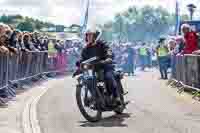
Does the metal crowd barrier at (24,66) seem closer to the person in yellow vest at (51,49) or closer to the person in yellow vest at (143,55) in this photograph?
the person in yellow vest at (51,49)

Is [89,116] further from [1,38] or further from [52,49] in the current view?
[52,49]

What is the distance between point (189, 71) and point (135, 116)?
5.90 meters

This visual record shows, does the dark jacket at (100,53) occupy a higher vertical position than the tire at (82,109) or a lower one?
higher

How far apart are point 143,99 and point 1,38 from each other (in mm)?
4046

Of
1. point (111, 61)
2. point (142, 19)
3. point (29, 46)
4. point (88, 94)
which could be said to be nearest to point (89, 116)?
point (88, 94)

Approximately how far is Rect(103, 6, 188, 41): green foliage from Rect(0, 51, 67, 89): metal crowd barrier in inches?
2967

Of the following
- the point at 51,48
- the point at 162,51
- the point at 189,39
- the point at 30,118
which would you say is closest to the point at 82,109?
the point at 30,118

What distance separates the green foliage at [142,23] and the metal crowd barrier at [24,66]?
75.4 meters

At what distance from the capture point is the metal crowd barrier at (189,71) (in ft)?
56.7

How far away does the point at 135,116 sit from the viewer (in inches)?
512

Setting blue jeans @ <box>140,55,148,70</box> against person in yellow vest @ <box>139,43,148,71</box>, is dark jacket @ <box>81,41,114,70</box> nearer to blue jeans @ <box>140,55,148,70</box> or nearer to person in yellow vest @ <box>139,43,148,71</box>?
person in yellow vest @ <box>139,43,148,71</box>

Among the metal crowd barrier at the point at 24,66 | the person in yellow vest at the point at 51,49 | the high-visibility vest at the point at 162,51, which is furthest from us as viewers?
the person in yellow vest at the point at 51,49

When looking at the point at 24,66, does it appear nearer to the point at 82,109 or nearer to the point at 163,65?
the point at 163,65

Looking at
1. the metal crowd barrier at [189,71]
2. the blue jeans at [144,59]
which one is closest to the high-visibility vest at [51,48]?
the metal crowd barrier at [189,71]
